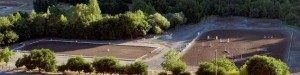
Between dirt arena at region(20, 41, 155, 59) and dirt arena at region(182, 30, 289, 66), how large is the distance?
5222 millimetres

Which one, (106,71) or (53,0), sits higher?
(53,0)

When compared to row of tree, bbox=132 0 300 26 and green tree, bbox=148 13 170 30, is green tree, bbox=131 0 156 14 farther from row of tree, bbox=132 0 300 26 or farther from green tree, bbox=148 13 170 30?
green tree, bbox=148 13 170 30

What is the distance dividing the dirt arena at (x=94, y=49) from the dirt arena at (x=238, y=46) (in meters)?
5.22

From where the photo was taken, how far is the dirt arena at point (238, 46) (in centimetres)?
5373

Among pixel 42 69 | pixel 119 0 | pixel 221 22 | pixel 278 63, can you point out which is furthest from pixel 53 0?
pixel 278 63

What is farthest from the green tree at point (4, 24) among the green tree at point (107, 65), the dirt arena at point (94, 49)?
the green tree at point (107, 65)

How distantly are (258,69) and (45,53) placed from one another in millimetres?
17529

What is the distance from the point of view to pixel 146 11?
229ft

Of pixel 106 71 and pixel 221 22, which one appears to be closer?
pixel 106 71

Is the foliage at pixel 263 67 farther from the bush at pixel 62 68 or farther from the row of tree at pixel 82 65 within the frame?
the bush at pixel 62 68

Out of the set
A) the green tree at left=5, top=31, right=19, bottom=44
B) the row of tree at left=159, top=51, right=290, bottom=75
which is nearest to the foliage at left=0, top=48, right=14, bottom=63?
the green tree at left=5, top=31, right=19, bottom=44

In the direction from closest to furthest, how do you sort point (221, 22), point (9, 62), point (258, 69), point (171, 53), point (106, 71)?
point (258, 69), point (106, 71), point (171, 53), point (9, 62), point (221, 22)

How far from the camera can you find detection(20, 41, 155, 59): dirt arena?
56.0 m

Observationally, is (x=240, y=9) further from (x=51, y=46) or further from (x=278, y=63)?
(x=278, y=63)
